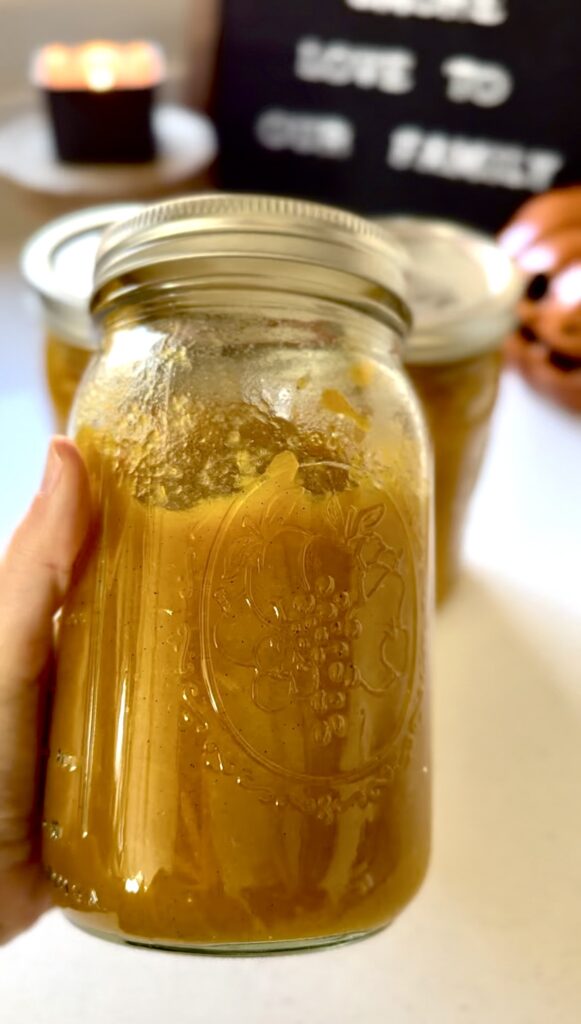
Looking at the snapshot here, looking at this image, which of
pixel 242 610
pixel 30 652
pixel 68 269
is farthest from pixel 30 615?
pixel 68 269

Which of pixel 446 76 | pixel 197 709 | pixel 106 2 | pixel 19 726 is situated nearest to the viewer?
pixel 197 709

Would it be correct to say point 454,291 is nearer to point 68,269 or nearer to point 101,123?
point 68,269

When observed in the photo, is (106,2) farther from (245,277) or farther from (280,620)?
(280,620)

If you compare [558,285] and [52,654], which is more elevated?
[558,285]

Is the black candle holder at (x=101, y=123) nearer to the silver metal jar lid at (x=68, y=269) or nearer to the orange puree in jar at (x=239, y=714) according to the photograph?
the silver metal jar lid at (x=68, y=269)

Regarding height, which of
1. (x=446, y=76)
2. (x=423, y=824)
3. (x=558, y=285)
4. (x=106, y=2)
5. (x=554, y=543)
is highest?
(x=106, y=2)

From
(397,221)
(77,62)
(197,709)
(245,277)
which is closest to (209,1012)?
(197,709)

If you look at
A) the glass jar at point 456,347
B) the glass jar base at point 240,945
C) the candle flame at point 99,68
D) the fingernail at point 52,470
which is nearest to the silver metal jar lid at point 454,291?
the glass jar at point 456,347

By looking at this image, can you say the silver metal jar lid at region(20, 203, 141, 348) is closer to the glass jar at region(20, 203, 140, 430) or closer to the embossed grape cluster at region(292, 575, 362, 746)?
the glass jar at region(20, 203, 140, 430)

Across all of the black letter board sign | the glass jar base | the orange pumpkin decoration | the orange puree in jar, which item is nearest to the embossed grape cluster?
the orange puree in jar
